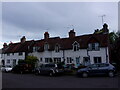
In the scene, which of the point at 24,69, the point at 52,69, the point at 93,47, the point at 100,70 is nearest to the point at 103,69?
the point at 100,70

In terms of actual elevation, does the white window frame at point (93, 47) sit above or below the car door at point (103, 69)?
above

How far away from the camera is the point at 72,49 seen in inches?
1218

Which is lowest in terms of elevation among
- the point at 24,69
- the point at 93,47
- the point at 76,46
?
the point at 24,69

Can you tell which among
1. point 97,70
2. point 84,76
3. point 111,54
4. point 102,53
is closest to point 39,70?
point 84,76

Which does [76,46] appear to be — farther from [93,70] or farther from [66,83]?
[66,83]

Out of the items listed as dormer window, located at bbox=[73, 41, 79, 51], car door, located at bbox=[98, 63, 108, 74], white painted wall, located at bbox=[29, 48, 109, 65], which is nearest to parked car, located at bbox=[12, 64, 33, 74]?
white painted wall, located at bbox=[29, 48, 109, 65]

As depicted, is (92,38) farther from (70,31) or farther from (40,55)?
(40,55)

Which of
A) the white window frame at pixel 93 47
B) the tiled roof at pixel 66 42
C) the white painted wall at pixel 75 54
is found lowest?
the white painted wall at pixel 75 54

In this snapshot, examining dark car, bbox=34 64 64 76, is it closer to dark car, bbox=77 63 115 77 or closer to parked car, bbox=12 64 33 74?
dark car, bbox=77 63 115 77

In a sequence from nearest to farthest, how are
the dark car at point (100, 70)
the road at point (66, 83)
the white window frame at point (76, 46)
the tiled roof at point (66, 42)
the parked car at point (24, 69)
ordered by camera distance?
the road at point (66, 83) → the dark car at point (100, 70) → the parked car at point (24, 69) → the tiled roof at point (66, 42) → the white window frame at point (76, 46)

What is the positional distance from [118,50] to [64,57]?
10.5 m

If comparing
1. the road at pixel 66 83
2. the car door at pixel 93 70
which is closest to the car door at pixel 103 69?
the car door at pixel 93 70

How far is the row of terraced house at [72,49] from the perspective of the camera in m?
27.8

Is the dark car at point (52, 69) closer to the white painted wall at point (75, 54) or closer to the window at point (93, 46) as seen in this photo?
the white painted wall at point (75, 54)
